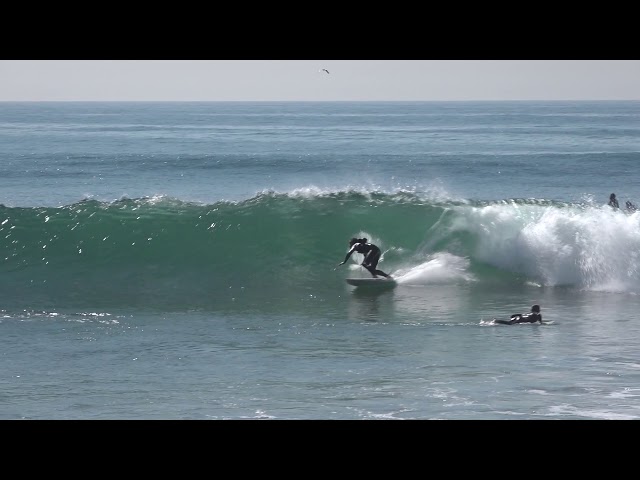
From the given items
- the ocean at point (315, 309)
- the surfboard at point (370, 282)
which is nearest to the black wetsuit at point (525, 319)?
the ocean at point (315, 309)

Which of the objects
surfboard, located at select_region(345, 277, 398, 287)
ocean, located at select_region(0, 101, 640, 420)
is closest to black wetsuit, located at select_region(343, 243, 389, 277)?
surfboard, located at select_region(345, 277, 398, 287)

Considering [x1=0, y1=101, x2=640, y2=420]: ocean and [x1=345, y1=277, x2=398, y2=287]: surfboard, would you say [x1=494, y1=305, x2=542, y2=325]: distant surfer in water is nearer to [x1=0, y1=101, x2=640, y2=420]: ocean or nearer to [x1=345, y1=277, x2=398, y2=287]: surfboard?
[x1=0, y1=101, x2=640, y2=420]: ocean

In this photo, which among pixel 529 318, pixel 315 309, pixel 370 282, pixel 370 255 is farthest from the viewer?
pixel 370 255

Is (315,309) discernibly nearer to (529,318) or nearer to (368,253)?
(368,253)

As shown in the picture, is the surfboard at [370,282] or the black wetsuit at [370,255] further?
the black wetsuit at [370,255]

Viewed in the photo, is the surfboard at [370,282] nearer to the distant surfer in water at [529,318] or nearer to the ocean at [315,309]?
the ocean at [315,309]

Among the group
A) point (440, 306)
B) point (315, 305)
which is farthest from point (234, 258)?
point (440, 306)

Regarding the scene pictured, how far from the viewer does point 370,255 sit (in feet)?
65.0

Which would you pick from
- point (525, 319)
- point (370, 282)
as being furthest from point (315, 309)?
point (525, 319)

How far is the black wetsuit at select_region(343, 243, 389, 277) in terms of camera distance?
19.5 m

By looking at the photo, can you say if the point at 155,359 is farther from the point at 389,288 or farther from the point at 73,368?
the point at 389,288

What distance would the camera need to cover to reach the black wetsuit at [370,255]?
19469 mm

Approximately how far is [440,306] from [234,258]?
17.3 ft

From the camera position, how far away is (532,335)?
15.3m
